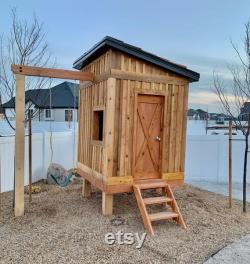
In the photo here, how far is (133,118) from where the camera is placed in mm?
4855

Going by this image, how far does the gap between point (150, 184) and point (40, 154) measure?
4038 millimetres

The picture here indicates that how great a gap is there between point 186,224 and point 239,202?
2.18 m

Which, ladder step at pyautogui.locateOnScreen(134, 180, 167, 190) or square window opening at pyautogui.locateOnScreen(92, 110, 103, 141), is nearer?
ladder step at pyautogui.locateOnScreen(134, 180, 167, 190)

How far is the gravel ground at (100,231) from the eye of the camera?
3.41 meters

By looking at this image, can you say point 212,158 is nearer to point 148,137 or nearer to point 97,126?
point 148,137

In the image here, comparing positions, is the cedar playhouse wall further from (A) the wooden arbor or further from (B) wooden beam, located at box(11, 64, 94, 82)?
(A) the wooden arbor

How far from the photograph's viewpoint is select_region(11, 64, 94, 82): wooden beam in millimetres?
4559

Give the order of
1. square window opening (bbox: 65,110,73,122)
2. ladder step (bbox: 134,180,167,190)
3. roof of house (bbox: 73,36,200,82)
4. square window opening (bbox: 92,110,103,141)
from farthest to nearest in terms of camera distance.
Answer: square window opening (bbox: 65,110,73,122) < square window opening (bbox: 92,110,103,141) < ladder step (bbox: 134,180,167,190) < roof of house (bbox: 73,36,200,82)

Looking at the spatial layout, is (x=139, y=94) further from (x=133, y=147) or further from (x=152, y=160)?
(x=152, y=160)

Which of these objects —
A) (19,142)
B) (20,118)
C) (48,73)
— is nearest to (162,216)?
(19,142)

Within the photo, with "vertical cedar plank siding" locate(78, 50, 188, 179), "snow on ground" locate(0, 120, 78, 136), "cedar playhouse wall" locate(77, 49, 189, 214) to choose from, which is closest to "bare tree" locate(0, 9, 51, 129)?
"snow on ground" locate(0, 120, 78, 136)

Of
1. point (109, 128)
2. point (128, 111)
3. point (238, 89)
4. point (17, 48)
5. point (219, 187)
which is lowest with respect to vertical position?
point (219, 187)

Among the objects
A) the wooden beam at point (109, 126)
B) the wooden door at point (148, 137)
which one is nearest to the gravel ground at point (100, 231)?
the wooden door at point (148, 137)

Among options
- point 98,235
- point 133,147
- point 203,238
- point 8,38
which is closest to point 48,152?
point 8,38
